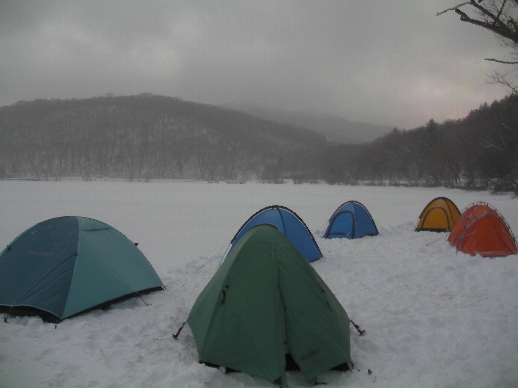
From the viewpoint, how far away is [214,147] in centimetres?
14100

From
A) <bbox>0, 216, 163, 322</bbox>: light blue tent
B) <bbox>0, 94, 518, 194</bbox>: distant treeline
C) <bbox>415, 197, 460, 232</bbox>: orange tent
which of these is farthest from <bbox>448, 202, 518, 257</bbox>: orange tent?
<bbox>0, 94, 518, 194</bbox>: distant treeline

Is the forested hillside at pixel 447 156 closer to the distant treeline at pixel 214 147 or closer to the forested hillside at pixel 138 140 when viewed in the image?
the distant treeline at pixel 214 147

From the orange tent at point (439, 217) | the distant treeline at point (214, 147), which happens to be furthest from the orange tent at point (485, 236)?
the distant treeline at point (214, 147)

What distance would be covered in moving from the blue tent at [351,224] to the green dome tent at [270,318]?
829 centimetres

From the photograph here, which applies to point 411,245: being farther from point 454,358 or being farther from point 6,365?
point 6,365

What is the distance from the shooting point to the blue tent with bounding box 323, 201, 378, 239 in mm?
12859

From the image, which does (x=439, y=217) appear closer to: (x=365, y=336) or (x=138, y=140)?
(x=365, y=336)

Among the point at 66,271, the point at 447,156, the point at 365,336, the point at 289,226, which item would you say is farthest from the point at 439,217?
the point at 447,156

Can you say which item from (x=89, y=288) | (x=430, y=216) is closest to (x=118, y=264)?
(x=89, y=288)

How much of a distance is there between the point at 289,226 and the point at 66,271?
584 centimetres

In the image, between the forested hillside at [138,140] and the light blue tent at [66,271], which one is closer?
the light blue tent at [66,271]

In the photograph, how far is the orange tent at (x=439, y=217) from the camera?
13711 millimetres

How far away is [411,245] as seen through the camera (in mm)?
11172

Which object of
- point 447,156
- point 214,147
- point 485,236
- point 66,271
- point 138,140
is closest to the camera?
point 66,271
